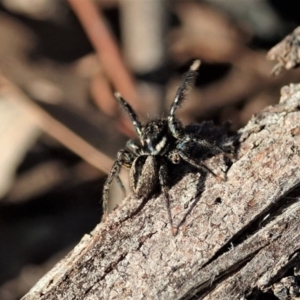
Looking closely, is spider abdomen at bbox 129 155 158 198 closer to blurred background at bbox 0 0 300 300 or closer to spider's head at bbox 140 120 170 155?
spider's head at bbox 140 120 170 155

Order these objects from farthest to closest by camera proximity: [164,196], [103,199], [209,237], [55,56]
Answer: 1. [55,56]
2. [103,199]
3. [164,196]
4. [209,237]

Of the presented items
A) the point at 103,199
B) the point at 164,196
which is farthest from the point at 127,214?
the point at 103,199

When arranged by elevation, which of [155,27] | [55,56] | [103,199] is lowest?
[103,199]

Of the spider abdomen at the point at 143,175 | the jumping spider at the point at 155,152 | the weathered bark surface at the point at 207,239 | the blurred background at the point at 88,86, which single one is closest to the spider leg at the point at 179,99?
the jumping spider at the point at 155,152

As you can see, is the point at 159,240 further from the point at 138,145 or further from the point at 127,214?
the point at 138,145

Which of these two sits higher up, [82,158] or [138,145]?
[82,158]

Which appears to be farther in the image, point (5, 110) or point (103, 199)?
point (5, 110)

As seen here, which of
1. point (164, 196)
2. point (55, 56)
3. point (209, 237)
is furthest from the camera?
point (55, 56)

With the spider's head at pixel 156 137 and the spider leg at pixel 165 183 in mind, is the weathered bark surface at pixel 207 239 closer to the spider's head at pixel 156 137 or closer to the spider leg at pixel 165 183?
the spider leg at pixel 165 183
